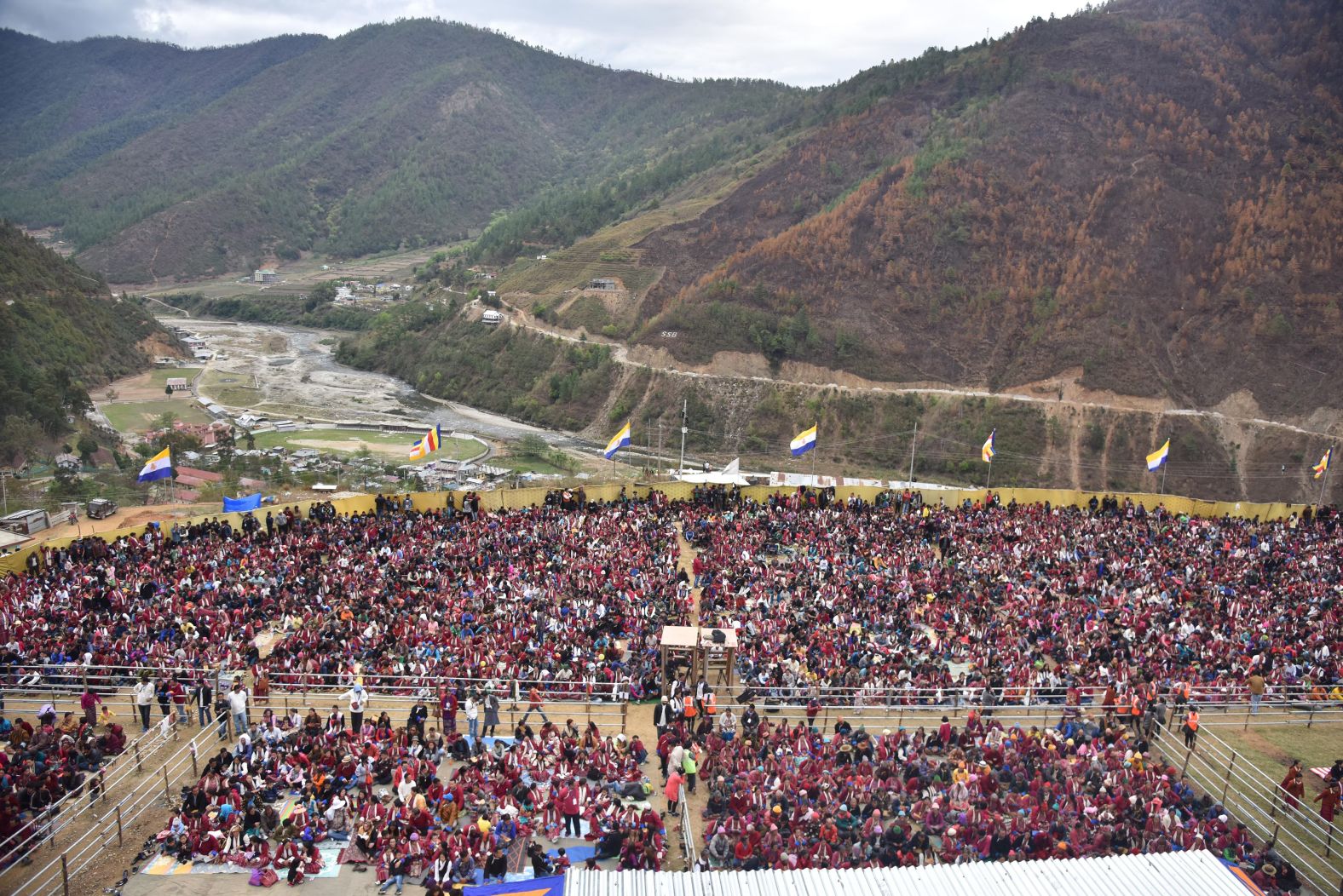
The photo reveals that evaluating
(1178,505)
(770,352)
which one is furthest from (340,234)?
(1178,505)

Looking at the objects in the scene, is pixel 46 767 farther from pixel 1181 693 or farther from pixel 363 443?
pixel 363 443

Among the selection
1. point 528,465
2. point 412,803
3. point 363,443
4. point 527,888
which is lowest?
point 528,465

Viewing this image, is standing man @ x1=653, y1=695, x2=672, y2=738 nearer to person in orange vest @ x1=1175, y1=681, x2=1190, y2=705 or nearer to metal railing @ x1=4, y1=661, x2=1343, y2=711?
metal railing @ x1=4, y1=661, x2=1343, y2=711

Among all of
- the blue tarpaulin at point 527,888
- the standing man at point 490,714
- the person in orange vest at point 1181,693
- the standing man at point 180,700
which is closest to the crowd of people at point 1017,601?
the person in orange vest at point 1181,693

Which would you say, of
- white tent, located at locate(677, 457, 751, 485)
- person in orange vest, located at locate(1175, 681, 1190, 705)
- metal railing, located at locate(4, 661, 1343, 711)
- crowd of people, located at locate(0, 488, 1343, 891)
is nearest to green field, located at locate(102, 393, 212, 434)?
crowd of people, located at locate(0, 488, 1343, 891)

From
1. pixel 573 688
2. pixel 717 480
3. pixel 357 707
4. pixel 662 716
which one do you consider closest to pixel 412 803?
pixel 357 707

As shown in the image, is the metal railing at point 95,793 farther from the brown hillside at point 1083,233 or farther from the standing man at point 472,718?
the brown hillside at point 1083,233
